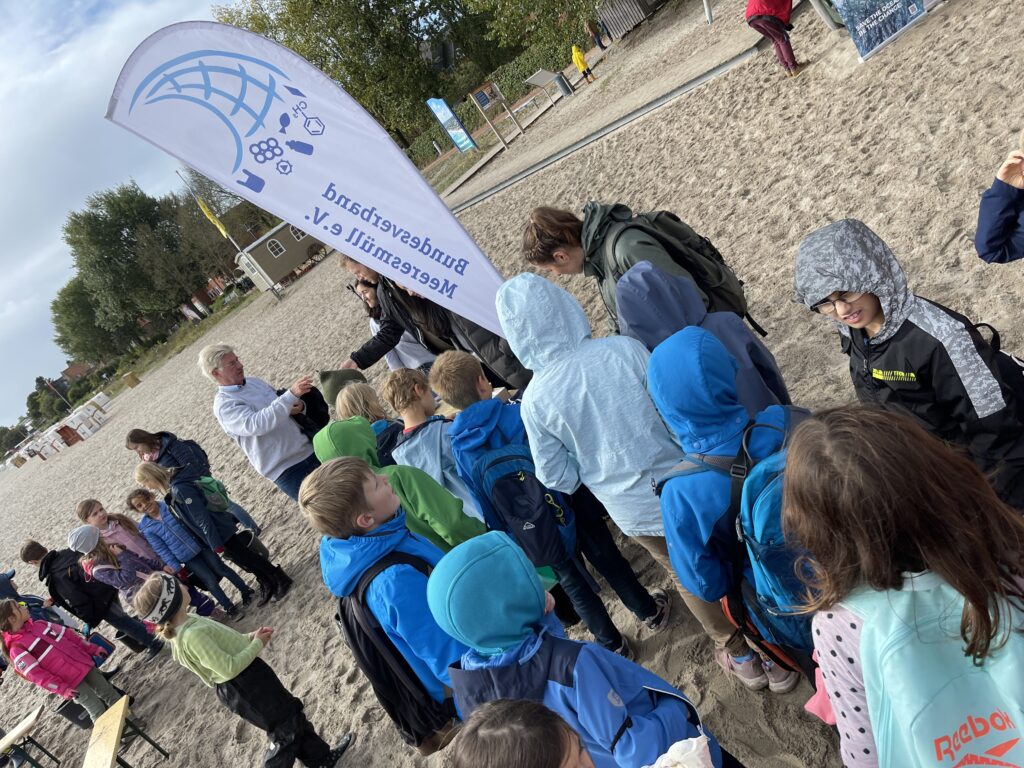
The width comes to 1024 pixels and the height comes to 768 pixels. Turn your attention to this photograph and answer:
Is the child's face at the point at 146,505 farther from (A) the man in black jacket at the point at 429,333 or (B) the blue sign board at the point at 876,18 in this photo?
(B) the blue sign board at the point at 876,18

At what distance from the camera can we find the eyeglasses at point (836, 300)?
231cm

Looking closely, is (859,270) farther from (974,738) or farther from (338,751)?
(338,751)

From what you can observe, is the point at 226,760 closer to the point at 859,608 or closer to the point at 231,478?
the point at 859,608

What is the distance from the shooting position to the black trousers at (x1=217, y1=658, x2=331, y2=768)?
380 cm

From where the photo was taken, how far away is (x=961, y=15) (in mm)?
6703

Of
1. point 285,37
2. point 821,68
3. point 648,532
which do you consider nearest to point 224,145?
point 648,532

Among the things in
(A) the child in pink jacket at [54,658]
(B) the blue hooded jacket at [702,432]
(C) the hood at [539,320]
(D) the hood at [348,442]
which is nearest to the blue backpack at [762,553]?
(B) the blue hooded jacket at [702,432]

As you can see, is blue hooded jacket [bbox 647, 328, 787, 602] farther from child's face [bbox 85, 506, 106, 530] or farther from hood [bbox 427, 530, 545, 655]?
child's face [bbox 85, 506, 106, 530]

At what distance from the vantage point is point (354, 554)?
247 centimetres

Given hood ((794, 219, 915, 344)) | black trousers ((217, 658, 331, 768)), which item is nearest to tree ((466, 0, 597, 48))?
hood ((794, 219, 915, 344))

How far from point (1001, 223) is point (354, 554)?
2827 mm

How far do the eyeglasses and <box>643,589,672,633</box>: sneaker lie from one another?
1963mm

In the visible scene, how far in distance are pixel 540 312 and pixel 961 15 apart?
735 cm

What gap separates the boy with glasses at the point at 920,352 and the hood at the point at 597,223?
1.15 meters
